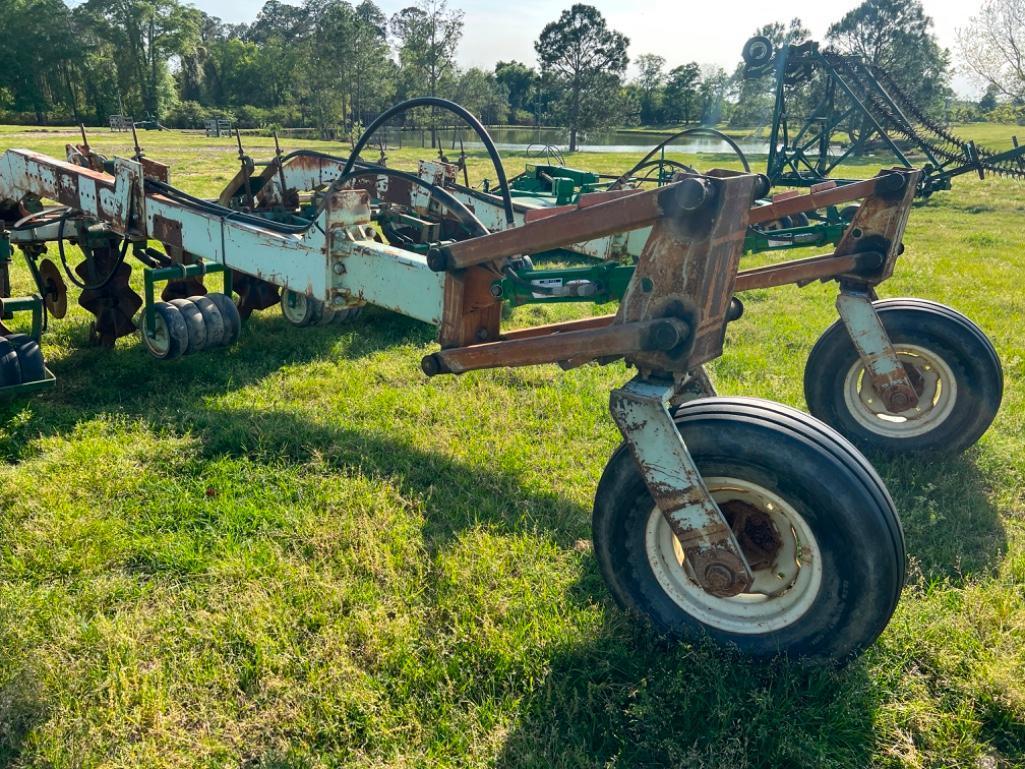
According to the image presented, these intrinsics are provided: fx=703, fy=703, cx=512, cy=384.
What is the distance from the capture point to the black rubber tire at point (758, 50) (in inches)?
333

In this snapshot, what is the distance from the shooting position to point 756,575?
2.29 metres

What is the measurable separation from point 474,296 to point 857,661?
1856mm

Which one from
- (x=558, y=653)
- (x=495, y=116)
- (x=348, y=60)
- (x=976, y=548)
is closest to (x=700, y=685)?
(x=558, y=653)

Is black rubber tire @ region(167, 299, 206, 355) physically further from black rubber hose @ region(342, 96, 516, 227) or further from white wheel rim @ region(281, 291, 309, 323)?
black rubber hose @ region(342, 96, 516, 227)

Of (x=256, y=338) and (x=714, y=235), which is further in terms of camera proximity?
(x=256, y=338)

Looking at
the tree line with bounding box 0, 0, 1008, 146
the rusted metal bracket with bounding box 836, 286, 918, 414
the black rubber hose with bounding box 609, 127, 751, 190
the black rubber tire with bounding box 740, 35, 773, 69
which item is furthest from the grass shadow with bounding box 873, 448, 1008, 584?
the tree line with bounding box 0, 0, 1008, 146

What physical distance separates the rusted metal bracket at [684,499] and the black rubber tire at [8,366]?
9.62 ft

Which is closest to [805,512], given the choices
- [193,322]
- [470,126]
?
[470,126]

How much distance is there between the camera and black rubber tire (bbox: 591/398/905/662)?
1996 millimetres

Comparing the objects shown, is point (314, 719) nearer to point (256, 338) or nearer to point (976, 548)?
point (976, 548)

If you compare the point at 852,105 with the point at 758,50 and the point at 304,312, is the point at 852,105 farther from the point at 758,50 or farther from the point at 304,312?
the point at 304,312

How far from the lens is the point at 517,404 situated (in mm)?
4402

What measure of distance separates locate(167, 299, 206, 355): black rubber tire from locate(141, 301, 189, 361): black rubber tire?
0.03m

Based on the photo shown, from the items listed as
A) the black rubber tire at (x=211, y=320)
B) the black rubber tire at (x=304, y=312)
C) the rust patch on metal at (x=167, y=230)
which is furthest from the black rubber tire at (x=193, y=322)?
the black rubber tire at (x=304, y=312)
